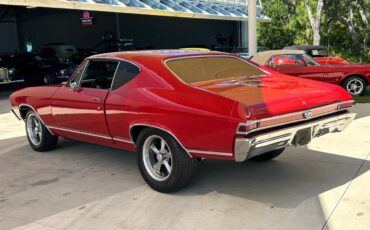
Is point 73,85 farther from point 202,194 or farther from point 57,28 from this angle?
point 57,28

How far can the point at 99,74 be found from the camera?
614 centimetres

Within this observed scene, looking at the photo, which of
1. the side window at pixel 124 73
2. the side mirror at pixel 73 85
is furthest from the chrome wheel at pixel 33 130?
the side window at pixel 124 73

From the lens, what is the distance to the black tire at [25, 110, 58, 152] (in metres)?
7.09

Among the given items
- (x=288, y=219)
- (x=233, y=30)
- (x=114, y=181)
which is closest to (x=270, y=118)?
(x=288, y=219)

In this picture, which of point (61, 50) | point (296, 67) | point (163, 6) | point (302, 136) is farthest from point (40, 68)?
point (302, 136)

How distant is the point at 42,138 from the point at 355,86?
858 centimetres

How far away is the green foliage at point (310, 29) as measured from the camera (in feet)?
83.9

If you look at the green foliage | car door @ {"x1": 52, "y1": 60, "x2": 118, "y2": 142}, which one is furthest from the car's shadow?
the green foliage

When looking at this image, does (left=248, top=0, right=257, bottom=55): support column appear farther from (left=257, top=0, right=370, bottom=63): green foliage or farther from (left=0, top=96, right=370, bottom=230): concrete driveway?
(left=257, top=0, right=370, bottom=63): green foliage

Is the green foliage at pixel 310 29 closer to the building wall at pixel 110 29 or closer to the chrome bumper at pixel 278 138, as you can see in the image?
A: the building wall at pixel 110 29

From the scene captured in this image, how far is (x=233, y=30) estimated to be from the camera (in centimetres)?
4128

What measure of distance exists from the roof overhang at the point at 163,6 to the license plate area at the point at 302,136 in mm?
11564

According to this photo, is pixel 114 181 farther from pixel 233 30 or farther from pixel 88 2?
pixel 233 30

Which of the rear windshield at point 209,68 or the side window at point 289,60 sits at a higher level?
the rear windshield at point 209,68
